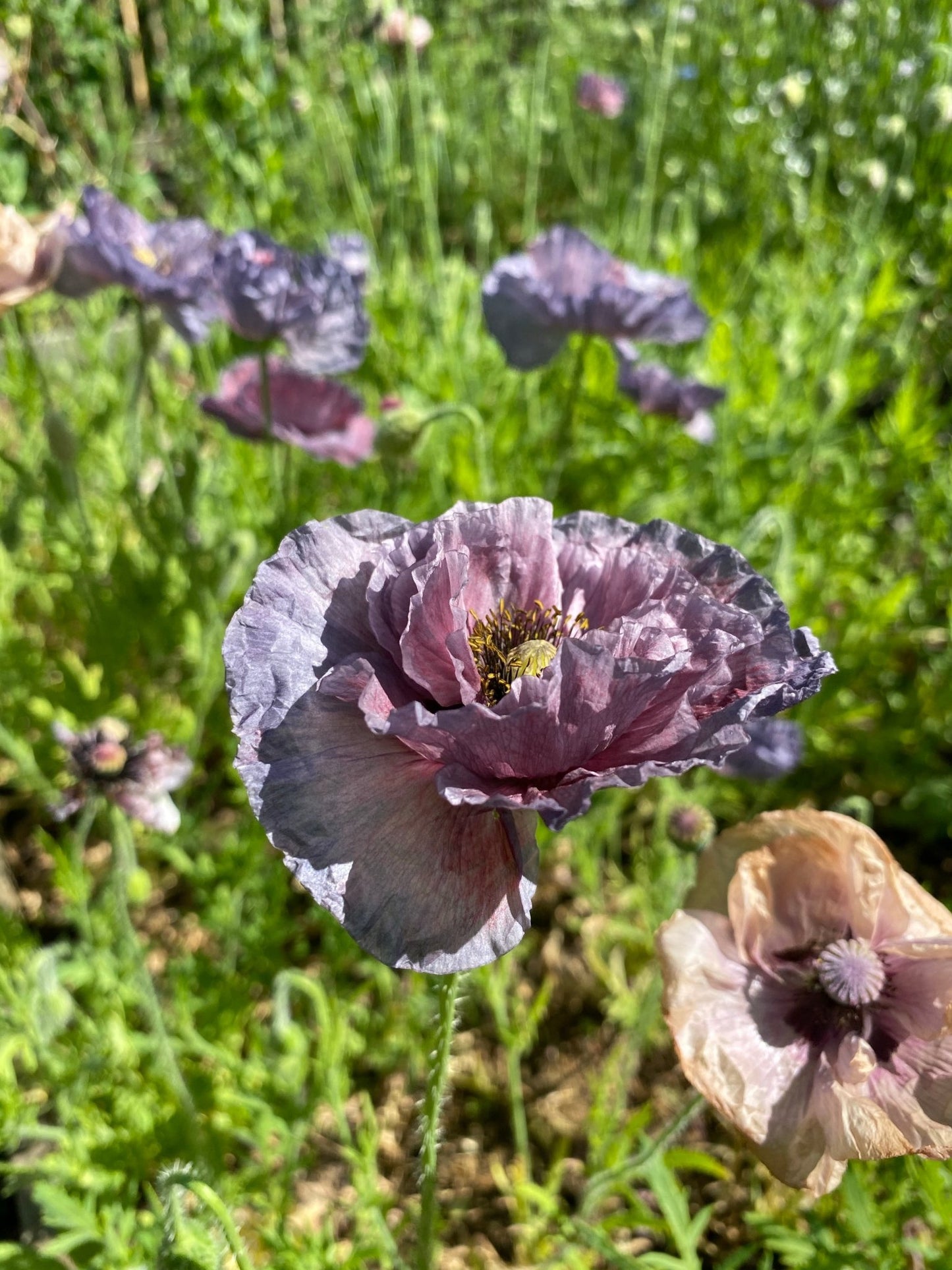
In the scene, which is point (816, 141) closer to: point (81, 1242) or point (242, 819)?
point (242, 819)

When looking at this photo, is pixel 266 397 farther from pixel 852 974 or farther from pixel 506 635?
pixel 852 974

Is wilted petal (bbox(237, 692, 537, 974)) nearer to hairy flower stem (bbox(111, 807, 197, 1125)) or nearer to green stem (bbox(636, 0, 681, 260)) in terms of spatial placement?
hairy flower stem (bbox(111, 807, 197, 1125))

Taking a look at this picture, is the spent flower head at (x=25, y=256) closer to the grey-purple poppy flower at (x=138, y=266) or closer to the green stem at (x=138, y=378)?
the grey-purple poppy flower at (x=138, y=266)

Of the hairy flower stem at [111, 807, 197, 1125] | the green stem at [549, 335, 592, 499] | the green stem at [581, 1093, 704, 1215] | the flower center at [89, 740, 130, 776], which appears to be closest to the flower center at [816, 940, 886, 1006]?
the green stem at [581, 1093, 704, 1215]

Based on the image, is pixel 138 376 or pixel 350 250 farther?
pixel 350 250

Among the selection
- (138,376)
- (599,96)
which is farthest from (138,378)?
(599,96)

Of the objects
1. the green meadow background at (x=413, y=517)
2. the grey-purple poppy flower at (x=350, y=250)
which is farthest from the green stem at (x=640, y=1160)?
the grey-purple poppy flower at (x=350, y=250)

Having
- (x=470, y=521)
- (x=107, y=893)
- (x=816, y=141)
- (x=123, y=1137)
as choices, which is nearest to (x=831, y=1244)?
(x=123, y=1137)
